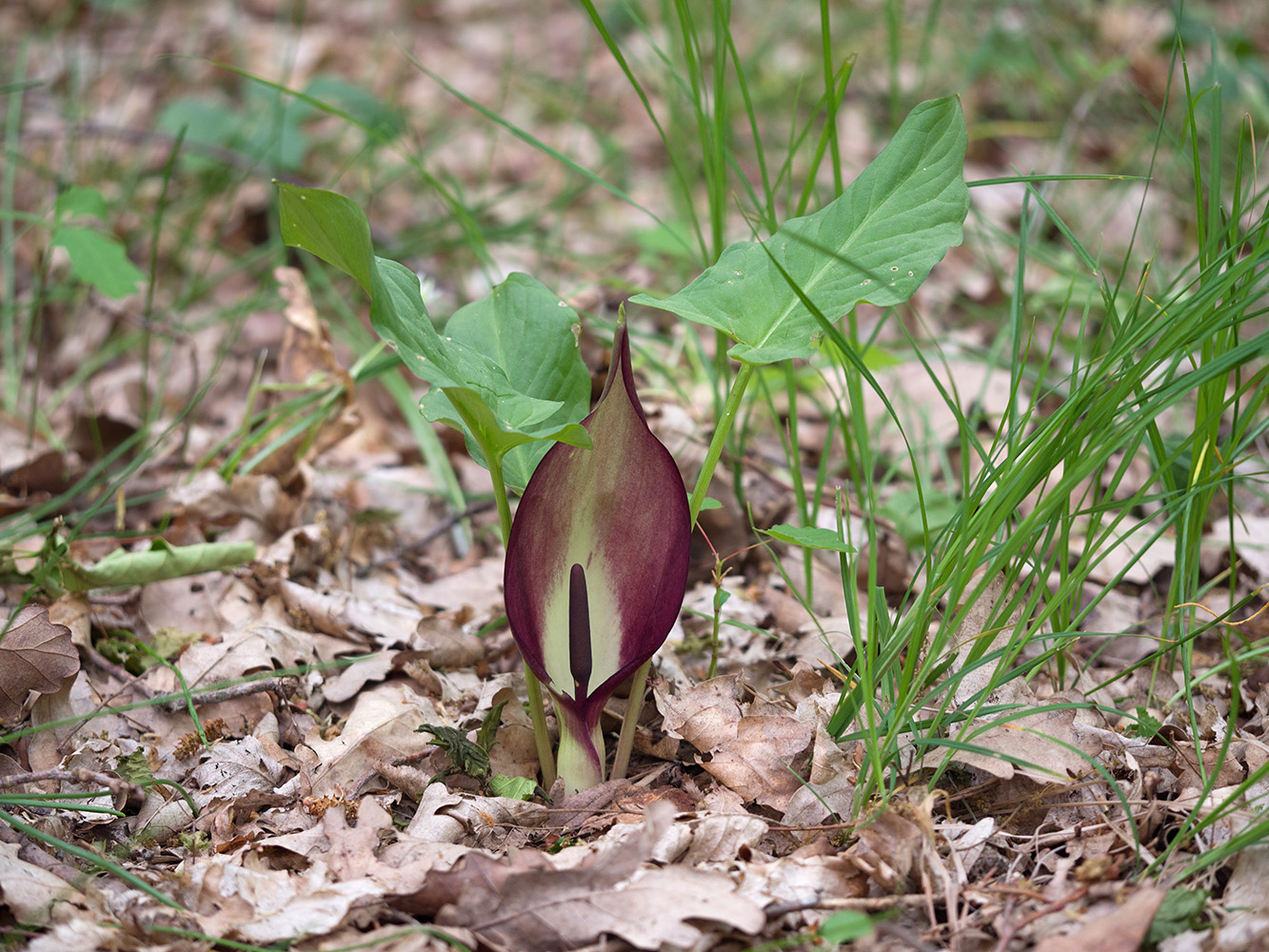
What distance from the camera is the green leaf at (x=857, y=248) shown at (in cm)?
109

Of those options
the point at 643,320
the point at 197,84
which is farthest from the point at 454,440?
the point at 197,84

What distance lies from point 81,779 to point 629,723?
0.69 meters

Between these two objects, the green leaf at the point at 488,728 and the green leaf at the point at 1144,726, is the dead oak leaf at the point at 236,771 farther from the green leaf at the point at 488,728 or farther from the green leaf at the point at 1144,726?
the green leaf at the point at 1144,726

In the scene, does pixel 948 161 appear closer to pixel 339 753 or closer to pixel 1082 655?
pixel 1082 655

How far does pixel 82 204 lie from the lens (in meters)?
1.99

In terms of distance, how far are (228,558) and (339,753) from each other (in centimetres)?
50

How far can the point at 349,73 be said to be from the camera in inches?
165

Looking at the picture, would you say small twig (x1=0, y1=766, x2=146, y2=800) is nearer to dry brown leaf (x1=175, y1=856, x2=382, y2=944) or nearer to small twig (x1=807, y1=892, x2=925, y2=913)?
dry brown leaf (x1=175, y1=856, x2=382, y2=944)

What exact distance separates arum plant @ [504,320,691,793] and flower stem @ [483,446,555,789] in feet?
0.09

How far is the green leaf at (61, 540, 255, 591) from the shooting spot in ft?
5.02

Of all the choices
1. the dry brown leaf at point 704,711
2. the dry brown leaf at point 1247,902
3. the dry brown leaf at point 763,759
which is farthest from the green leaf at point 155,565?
the dry brown leaf at point 1247,902

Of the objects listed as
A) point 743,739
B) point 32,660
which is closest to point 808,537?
point 743,739

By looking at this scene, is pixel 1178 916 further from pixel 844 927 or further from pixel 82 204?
pixel 82 204

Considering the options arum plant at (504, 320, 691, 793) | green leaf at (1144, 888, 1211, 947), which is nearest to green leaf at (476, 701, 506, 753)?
arum plant at (504, 320, 691, 793)
